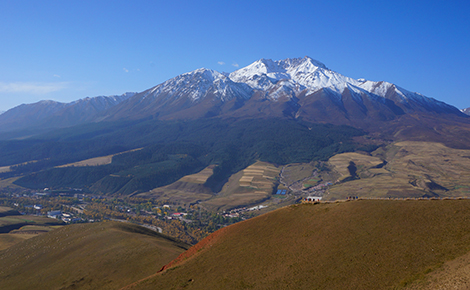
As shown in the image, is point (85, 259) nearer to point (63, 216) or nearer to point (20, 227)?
point (20, 227)

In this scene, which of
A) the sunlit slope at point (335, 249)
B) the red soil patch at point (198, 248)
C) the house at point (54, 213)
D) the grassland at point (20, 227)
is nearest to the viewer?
the sunlit slope at point (335, 249)

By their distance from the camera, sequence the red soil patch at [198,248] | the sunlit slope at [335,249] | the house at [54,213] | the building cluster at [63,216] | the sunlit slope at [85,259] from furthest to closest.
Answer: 1. the house at [54,213]
2. the building cluster at [63,216]
3. the sunlit slope at [85,259]
4. the red soil patch at [198,248]
5. the sunlit slope at [335,249]

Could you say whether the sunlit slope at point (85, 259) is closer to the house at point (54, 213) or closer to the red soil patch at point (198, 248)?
the red soil patch at point (198, 248)

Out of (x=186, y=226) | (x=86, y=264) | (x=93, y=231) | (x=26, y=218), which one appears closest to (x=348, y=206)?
(x=86, y=264)

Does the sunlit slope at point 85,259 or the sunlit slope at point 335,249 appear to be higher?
the sunlit slope at point 335,249

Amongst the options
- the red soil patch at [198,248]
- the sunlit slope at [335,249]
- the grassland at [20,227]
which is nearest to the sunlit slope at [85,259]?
the red soil patch at [198,248]

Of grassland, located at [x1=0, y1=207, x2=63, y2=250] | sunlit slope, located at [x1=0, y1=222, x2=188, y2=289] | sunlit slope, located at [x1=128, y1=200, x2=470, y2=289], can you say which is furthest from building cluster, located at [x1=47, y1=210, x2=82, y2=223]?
sunlit slope, located at [x1=128, y1=200, x2=470, y2=289]

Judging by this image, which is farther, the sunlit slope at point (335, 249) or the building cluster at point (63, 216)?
the building cluster at point (63, 216)

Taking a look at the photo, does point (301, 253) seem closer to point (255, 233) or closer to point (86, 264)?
point (255, 233)
